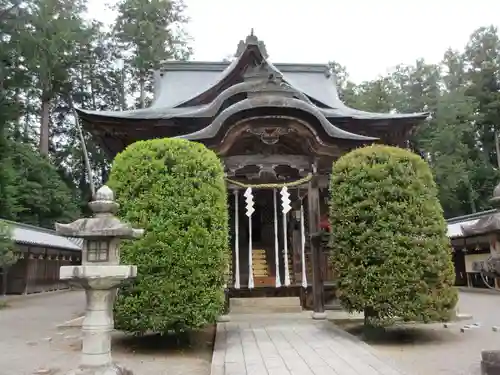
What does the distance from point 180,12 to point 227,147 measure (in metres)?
29.2

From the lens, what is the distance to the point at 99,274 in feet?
14.5

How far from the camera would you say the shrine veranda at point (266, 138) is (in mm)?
9023

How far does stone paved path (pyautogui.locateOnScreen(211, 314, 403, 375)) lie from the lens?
16.3ft

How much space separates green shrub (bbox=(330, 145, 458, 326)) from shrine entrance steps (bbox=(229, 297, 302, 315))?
314 cm

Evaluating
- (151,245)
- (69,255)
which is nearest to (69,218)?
(69,255)

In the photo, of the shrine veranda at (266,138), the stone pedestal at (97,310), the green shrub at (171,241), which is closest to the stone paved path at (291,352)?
the green shrub at (171,241)

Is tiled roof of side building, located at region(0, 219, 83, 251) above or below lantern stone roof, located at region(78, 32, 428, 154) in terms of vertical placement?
below

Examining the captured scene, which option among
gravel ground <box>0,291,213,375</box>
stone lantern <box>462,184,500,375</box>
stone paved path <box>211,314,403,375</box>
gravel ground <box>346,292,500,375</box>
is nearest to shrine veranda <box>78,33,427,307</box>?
stone paved path <box>211,314,403,375</box>

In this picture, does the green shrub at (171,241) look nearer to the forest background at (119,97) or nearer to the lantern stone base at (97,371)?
the lantern stone base at (97,371)

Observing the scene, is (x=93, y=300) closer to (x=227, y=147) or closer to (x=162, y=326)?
(x=162, y=326)

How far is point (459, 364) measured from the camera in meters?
5.45

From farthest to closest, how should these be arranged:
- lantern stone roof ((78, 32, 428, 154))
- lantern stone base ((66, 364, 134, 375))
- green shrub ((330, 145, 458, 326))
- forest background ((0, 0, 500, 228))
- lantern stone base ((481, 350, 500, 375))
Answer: forest background ((0, 0, 500, 228)) → lantern stone roof ((78, 32, 428, 154)) → green shrub ((330, 145, 458, 326)) → lantern stone base ((481, 350, 500, 375)) → lantern stone base ((66, 364, 134, 375))

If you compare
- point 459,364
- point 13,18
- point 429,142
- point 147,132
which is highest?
point 13,18

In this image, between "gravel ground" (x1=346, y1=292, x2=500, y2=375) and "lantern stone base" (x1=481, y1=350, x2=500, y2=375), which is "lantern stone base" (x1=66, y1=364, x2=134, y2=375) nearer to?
"gravel ground" (x1=346, y1=292, x2=500, y2=375)
